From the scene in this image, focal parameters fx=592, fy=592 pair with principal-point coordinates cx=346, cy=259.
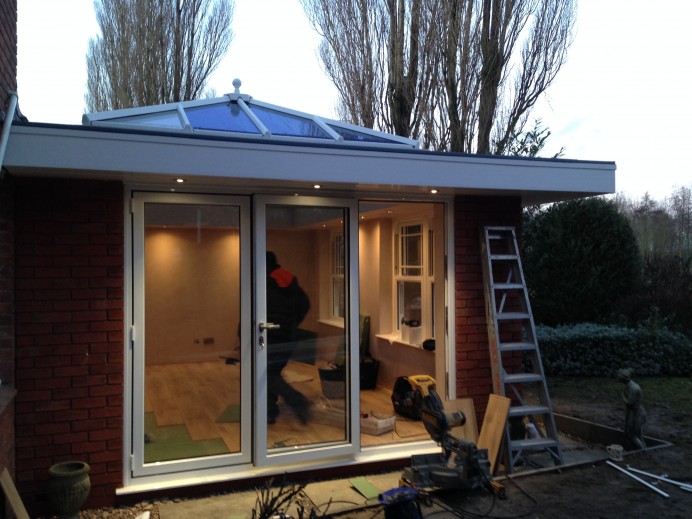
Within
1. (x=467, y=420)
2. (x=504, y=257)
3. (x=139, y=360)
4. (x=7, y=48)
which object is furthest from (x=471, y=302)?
(x=7, y=48)

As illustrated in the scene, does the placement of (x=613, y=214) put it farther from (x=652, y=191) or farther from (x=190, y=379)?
(x=652, y=191)

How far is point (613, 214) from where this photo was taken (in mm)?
11172

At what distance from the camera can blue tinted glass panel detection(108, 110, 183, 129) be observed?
17.6ft

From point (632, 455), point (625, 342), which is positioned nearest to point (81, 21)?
point (625, 342)

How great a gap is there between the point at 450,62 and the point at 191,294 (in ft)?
28.0

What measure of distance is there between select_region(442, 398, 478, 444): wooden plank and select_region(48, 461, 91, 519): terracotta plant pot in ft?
9.30

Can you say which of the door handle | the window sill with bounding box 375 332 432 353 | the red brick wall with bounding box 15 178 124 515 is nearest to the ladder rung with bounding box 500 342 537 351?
the window sill with bounding box 375 332 432 353

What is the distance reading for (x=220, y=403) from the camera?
473 cm

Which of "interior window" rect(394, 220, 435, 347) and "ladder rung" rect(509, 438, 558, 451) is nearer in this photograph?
"ladder rung" rect(509, 438, 558, 451)

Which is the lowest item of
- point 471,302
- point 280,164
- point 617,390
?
point 617,390

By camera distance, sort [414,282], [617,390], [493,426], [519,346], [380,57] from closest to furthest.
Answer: [493,426] → [519,346] → [414,282] → [617,390] → [380,57]

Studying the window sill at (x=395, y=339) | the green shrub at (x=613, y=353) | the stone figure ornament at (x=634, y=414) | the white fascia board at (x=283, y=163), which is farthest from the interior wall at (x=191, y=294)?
the green shrub at (x=613, y=353)

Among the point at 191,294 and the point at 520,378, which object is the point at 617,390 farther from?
the point at 191,294

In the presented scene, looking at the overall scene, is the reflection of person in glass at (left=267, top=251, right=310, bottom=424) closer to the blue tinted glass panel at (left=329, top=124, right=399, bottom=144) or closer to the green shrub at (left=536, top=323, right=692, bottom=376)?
the blue tinted glass panel at (left=329, top=124, right=399, bottom=144)
